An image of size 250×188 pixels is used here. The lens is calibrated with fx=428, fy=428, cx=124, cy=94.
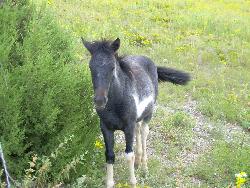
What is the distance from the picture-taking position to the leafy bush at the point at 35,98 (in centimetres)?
575

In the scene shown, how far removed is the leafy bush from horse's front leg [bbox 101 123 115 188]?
383 mm

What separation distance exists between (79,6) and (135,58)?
10.3m

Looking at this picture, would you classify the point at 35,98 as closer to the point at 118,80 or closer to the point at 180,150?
the point at 118,80

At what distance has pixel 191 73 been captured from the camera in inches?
488

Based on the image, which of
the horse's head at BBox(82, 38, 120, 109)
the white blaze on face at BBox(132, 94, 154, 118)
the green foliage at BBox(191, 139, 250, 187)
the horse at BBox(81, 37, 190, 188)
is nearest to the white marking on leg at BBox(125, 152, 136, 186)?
the horse at BBox(81, 37, 190, 188)

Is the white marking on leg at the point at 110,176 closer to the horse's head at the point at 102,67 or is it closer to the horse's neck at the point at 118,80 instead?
the horse's neck at the point at 118,80

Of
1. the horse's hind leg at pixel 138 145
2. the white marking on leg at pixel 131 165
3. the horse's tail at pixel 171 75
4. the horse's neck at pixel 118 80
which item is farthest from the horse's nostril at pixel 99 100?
the horse's tail at pixel 171 75

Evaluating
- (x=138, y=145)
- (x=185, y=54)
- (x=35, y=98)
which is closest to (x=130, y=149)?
(x=138, y=145)

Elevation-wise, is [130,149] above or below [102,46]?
below

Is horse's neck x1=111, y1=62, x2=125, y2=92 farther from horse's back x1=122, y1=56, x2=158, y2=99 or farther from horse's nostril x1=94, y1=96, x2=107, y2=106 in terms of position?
horse's nostril x1=94, y1=96, x2=107, y2=106

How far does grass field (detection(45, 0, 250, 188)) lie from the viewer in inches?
299

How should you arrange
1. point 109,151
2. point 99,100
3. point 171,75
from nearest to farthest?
point 99,100, point 109,151, point 171,75

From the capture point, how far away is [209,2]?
21.5 m

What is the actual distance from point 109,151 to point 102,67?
1.60m
